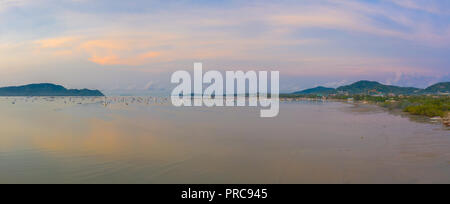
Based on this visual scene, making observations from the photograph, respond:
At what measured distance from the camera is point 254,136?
1742 centimetres

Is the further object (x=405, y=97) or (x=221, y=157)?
(x=405, y=97)

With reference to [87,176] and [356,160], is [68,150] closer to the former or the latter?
[87,176]

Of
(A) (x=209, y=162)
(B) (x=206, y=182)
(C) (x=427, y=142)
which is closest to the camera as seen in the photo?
(B) (x=206, y=182)

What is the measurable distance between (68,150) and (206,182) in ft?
23.6

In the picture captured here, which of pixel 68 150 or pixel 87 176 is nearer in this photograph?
pixel 87 176

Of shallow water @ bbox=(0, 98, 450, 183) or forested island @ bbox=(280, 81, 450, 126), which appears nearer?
shallow water @ bbox=(0, 98, 450, 183)

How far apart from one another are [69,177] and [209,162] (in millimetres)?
4546

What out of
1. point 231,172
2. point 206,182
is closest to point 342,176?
point 231,172

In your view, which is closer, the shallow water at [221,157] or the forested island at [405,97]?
the shallow water at [221,157]
